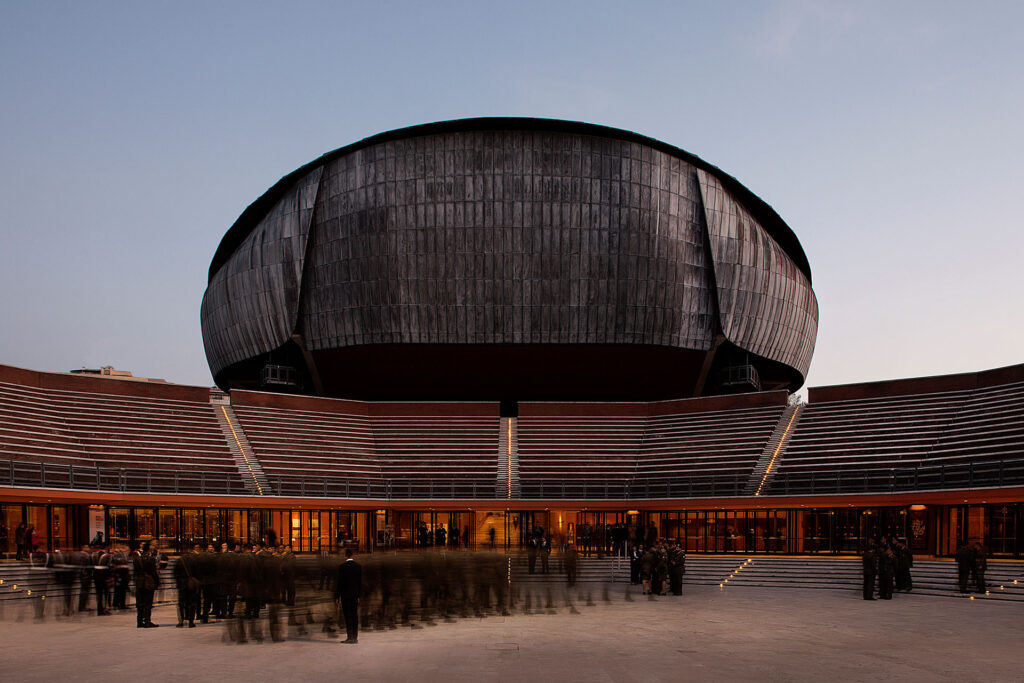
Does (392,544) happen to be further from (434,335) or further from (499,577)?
(499,577)

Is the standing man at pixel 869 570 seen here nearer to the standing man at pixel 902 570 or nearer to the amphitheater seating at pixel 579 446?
the standing man at pixel 902 570

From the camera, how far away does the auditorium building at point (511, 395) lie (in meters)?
35.5

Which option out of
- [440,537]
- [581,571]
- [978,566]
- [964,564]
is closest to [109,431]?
[440,537]

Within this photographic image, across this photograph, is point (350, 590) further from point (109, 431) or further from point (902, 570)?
point (109, 431)

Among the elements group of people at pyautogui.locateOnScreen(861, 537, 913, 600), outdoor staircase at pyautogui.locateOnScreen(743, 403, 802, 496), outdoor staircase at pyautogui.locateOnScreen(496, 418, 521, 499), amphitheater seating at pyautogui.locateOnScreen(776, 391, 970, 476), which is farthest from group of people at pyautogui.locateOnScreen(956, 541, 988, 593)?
outdoor staircase at pyautogui.locateOnScreen(496, 418, 521, 499)

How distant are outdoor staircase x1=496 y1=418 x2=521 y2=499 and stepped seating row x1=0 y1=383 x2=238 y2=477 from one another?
12.0 m

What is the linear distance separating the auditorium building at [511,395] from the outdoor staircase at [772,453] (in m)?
0.14

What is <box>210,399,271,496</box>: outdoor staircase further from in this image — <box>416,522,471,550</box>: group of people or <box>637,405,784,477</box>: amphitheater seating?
<box>637,405,784,477</box>: amphitheater seating

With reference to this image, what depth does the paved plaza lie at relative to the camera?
12.4 metres

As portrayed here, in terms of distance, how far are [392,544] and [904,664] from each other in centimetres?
2870

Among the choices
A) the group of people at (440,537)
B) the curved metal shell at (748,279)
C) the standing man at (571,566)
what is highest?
the curved metal shell at (748,279)

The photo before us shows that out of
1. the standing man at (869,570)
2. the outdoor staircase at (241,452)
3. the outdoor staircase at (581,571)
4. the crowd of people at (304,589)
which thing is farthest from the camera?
the outdoor staircase at (241,452)

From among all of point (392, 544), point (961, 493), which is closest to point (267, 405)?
point (392, 544)

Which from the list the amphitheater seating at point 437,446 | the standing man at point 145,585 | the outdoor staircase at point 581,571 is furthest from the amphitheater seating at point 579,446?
the standing man at point 145,585
